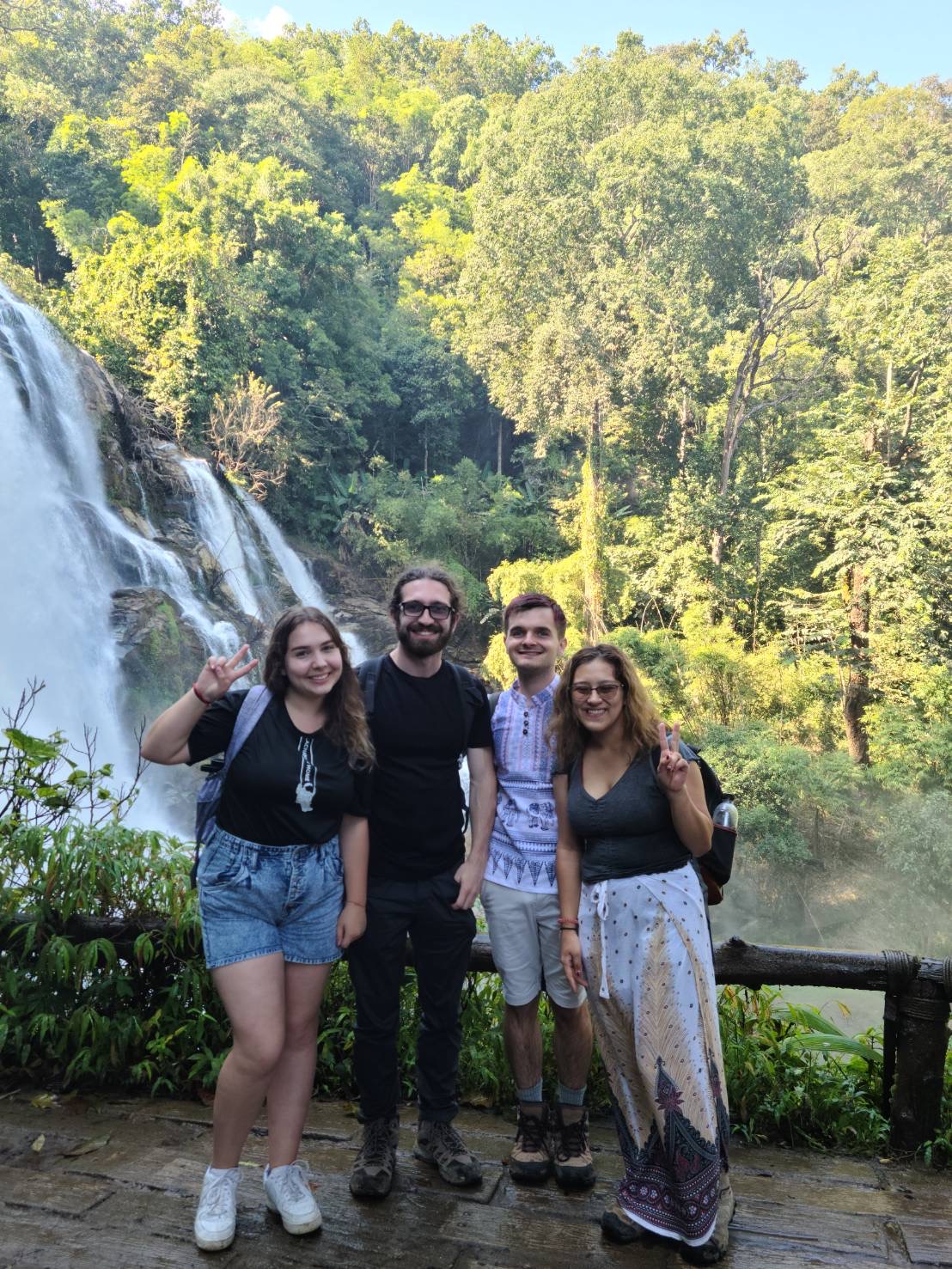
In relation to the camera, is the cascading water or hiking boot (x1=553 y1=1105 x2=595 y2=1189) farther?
the cascading water

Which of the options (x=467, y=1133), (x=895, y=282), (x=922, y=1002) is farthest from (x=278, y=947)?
(x=895, y=282)

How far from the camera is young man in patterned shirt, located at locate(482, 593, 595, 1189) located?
2.12 meters

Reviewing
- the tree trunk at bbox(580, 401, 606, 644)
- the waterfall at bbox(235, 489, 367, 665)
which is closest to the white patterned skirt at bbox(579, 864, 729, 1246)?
the tree trunk at bbox(580, 401, 606, 644)

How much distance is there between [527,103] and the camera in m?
25.4

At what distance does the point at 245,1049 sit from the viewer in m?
1.83

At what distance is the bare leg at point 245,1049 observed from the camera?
71.9 inches

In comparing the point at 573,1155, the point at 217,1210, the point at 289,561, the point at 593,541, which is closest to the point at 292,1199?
the point at 217,1210

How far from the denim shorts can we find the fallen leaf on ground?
2.28ft

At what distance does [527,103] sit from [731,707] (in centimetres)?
1895

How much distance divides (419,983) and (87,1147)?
0.88 metres

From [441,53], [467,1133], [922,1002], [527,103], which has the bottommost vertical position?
[467,1133]

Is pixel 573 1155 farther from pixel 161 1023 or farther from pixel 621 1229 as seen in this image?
pixel 161 1023

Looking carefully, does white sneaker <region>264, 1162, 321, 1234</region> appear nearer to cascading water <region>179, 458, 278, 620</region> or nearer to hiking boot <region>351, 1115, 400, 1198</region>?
hiking boot <region>351, 1115, 400, 1198</region>

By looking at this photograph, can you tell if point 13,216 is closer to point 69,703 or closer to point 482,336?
point 482,336
